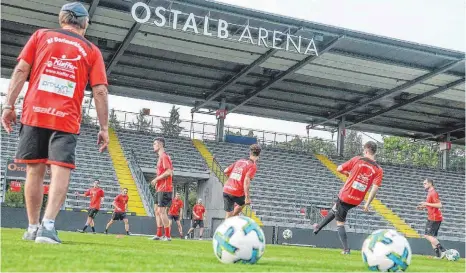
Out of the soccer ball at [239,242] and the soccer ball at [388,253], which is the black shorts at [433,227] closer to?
the soccer ball at [388,253]

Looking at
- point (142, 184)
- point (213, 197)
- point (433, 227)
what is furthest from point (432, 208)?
point (213, 197)

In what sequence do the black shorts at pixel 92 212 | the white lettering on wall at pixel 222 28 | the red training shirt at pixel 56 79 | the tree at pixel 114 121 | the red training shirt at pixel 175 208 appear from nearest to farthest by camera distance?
1. the red training shirt at pixel 56 79
2. the black shorts at pixel 92 212
3. the white lettering on wall at pixel 222 28
4. the red training shirt at pixel 175 208
5. the tree at pixel 114 121

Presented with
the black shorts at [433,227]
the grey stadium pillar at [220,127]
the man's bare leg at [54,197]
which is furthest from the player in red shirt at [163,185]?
the grey stadium pillar at [220,127]

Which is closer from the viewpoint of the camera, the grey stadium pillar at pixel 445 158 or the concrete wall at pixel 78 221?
the concrete wall at pixel 78 221

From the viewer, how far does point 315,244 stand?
2366 centimetres

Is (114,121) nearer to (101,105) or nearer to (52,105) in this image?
(101,105)

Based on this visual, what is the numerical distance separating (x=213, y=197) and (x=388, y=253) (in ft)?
78.2

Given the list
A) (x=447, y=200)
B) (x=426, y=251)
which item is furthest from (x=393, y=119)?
(x=426, y=251)

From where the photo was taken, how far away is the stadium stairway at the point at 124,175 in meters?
25.0

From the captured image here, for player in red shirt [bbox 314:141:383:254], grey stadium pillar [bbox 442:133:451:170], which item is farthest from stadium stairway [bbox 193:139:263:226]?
grey stadium pillar [bbox 442:133:451:170]

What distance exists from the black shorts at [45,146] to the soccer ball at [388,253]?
3151mm

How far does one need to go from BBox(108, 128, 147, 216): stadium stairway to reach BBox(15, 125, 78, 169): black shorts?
18.9 m

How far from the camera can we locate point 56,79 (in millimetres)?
5957

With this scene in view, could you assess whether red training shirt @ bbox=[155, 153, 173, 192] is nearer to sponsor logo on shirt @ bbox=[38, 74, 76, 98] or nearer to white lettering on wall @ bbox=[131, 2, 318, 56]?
sponsor logo on shirt @ bbox=[38, 74, 76, 98]
